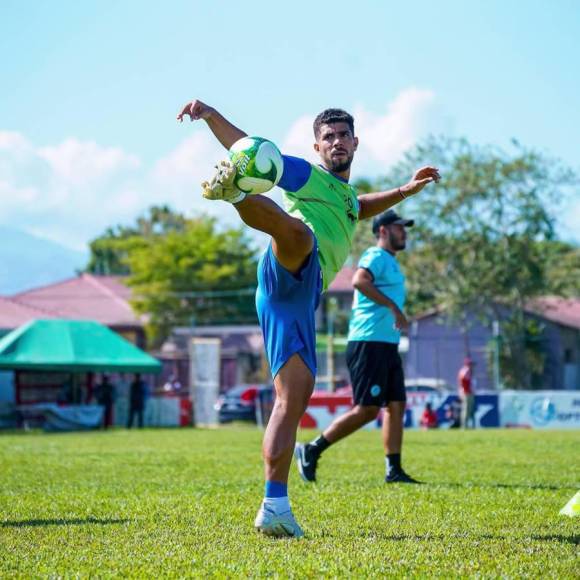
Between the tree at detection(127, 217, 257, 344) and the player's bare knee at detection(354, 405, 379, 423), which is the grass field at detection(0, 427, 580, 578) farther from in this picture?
the tree at detection(127, 217, 257, 344)

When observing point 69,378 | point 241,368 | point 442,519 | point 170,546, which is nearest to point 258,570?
point 170,546

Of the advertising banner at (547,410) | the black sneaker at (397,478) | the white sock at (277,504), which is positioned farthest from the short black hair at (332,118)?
the advertising banner at (547,410)

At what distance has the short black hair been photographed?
648 centimetres

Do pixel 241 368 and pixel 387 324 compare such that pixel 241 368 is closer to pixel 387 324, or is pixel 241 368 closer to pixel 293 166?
pixel 387 324

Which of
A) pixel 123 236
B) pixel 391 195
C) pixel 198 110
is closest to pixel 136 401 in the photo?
pixel 391 195

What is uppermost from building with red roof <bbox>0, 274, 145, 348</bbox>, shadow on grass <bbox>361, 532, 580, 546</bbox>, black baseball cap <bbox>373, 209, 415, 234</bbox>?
building with red roof <bbox>0, 274, 145, 348</bbox>

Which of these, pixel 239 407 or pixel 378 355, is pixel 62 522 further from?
pixel 239 407

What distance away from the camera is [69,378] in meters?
38.3

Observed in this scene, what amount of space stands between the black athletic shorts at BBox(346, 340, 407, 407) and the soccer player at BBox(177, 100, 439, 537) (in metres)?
3.19

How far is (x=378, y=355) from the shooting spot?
9391 mm

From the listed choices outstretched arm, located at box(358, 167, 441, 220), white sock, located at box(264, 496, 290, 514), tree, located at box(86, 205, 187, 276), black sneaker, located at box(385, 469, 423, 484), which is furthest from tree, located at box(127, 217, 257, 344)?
white sock, located at box(264, 496, 290, 514)

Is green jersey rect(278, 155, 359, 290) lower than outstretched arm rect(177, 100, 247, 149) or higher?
lower

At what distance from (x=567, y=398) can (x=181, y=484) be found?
2329 cm

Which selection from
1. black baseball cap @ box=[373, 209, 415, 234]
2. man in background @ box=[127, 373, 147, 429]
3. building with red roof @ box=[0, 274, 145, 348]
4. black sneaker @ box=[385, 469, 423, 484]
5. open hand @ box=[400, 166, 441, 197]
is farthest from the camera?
building with red roof @ box=[0, 274, 145, 348]
